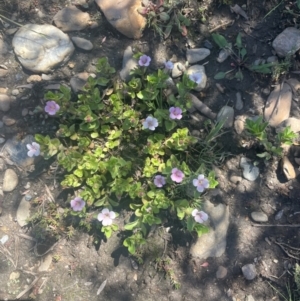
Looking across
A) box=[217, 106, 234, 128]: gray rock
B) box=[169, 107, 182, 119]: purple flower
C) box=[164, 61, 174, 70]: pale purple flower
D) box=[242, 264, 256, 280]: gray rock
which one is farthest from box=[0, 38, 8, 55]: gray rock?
box=[242, 264, 256, 280]: gray rock

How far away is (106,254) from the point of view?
3547 millimetres

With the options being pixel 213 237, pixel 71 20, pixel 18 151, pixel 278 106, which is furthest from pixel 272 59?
pixel 18 151

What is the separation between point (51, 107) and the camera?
11.3 ft

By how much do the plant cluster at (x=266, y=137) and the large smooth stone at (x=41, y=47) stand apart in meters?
1.72

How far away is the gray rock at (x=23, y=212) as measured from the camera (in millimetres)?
3578

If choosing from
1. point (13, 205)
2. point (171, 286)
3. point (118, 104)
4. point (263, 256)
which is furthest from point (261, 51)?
point (13, 205)

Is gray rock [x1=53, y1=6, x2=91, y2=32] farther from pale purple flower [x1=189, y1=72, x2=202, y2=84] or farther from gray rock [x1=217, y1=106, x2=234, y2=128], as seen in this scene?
gray rock [x1=217, y1=106, x2=234, y2=128]

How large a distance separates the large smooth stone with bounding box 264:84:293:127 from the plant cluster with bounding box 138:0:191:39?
0.98 metres

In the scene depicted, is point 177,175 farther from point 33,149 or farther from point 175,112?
point 33,149

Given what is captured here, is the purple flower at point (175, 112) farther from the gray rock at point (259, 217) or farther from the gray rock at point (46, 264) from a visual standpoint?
the gray rock at point (46, 264)

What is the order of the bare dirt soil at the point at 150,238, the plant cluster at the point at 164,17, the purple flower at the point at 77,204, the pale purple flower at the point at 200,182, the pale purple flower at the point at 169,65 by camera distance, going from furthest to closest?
1. the plant cluster at the point at 164,17
2. the pale purple flower at the point at 169,65
3. the bare dirt soil at the point at 150,238
4. the purple flower at the point at 77,204
5. the pale purple flower at the point at 200,182

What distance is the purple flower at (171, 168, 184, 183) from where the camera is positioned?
3.33 m

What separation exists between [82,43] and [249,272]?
244 cm

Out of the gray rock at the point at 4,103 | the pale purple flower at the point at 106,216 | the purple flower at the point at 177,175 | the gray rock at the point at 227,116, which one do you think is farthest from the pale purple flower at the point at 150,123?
the gray rock at the point at 4,103
